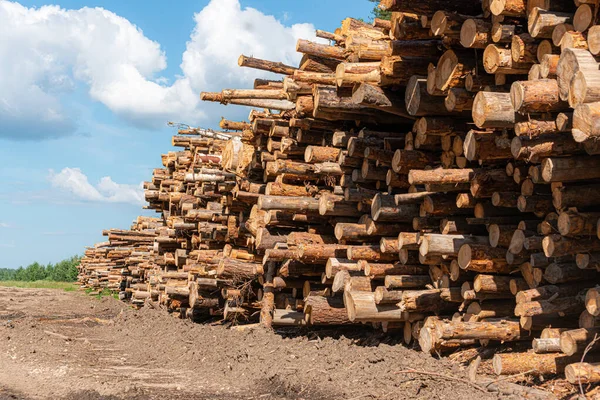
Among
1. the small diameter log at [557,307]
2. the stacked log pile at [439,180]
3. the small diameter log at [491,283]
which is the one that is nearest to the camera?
the stacked log pile at [439,180]

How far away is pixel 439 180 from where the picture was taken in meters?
6.45

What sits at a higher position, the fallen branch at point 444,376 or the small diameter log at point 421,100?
the small diameter log at point 421,100

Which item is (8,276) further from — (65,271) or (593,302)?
(593,302)

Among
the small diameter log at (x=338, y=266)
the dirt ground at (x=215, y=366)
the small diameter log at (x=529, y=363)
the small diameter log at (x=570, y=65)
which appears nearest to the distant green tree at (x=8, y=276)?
the dirt ground at (x=215, y=366)

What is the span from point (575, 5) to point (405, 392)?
3777mm

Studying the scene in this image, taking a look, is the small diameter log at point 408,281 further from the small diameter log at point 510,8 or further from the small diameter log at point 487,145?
the small diameter log at point 510,8

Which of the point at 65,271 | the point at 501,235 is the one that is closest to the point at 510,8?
the point at 501,235

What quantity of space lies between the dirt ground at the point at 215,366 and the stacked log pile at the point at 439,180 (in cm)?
44

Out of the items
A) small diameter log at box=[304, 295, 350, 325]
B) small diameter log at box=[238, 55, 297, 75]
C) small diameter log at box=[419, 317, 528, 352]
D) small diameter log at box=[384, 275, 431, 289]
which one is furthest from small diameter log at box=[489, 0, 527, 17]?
small diameter log at box=[238, 55, 297, 75]

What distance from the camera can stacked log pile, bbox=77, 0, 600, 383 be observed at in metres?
5.14

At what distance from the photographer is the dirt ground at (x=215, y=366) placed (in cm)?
689

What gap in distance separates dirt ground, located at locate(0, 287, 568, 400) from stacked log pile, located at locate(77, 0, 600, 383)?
1.46ft

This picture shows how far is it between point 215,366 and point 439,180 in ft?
15.7

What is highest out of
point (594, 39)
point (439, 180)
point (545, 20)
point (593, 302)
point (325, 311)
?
point (545, 20)
